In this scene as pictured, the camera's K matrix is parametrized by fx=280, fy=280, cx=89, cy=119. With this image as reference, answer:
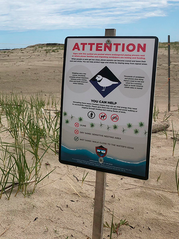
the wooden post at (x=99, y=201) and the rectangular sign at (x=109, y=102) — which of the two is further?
the wooden post at (x=99, y=201)

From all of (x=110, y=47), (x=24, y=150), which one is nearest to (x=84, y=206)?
(x=24, y=150)

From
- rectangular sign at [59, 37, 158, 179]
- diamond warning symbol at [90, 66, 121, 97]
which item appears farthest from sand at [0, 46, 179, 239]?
diamond warning symbol at [90, 66, 121, 97]

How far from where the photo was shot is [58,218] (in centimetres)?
184

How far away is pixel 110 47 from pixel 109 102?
27cm

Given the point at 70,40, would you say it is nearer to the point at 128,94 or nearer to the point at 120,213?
the point at 128,94

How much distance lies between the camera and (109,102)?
139cm

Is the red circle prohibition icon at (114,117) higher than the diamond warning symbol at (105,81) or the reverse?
the reverse

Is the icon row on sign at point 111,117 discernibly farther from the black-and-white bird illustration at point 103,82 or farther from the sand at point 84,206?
the sand at point 84,206

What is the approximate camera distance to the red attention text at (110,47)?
1.31m

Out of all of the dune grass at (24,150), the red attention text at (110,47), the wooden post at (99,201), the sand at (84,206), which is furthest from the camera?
the dune grass at (24,150)

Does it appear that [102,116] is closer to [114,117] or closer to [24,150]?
[114,117]

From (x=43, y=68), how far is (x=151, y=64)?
468 inches

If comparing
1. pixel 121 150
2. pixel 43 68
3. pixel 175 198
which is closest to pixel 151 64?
pixel 121 150

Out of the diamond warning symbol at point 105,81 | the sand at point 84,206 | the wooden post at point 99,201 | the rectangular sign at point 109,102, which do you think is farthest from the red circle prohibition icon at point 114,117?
the sand at point 84,206
